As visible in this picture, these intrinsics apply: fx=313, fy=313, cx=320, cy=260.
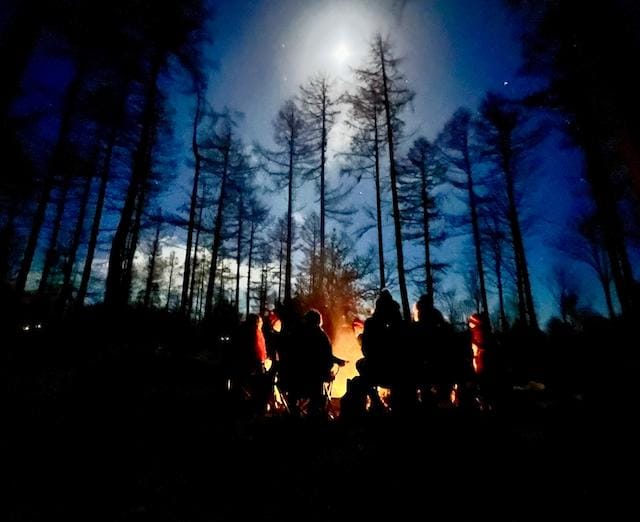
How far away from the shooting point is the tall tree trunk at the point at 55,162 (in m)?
11.4

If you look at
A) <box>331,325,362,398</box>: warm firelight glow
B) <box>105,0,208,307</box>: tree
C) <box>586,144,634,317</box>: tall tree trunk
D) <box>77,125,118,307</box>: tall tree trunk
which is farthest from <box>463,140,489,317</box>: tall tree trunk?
<box>77,125,118,307</box>: tall tree trunk

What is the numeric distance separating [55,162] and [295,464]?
45.9ft

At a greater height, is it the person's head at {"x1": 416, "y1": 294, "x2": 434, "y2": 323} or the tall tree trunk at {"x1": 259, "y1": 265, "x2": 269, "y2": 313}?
the tall tree trunk at {"x1": 259, "y1": 265, "x2": 269, "y2": 313}

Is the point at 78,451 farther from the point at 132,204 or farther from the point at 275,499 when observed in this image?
the point at 132,204

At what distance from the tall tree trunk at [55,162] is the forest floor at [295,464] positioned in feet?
28.3

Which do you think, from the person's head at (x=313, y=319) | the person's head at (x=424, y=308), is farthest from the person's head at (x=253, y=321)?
the person's head at (x=424, y=308)

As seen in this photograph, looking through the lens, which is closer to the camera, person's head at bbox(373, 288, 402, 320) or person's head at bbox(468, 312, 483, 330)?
person's head at bbox(373, 288, 402, 320)

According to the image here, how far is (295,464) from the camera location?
321 centimetres

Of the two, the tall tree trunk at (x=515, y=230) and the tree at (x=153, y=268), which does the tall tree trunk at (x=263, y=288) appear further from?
the tall tree trunk at (x=515, y=230)

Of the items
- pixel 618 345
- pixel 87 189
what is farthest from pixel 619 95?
pixel 87 189

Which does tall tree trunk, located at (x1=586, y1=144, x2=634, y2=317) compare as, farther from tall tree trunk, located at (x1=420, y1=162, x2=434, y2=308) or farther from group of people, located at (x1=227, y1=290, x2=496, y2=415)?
group of people, located at (x1=227, y1=290, x2=496, y2=415)

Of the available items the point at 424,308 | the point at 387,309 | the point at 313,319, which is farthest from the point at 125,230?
the point at 424,308

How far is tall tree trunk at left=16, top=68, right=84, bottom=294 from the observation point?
37.3 ft

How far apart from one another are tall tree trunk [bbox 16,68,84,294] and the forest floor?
863 centimetres
